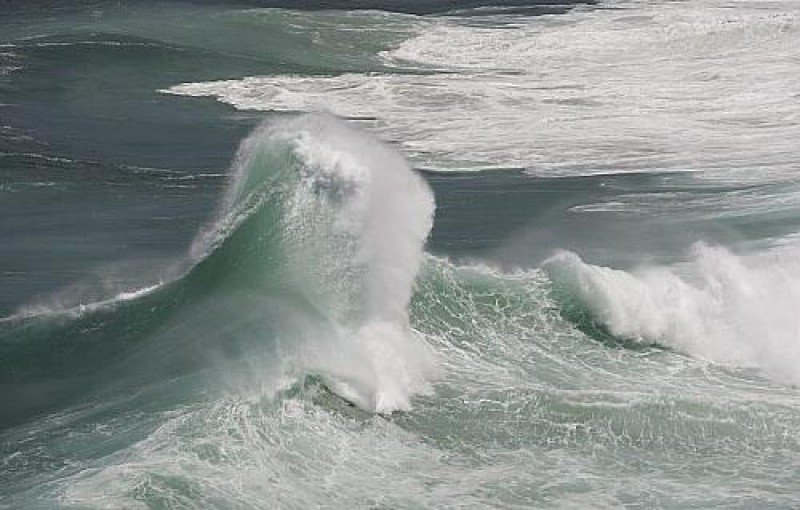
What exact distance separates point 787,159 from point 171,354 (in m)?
13.8

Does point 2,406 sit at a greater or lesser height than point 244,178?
lesser

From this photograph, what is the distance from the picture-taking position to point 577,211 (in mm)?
22203

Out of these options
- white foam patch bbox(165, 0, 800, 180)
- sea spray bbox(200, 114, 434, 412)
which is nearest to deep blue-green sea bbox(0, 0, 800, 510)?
sea spray bbox(200, 114, 434, 412)

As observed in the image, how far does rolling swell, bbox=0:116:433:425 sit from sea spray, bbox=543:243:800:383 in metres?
1.85

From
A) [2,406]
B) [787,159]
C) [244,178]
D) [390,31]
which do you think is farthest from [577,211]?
[390,31]

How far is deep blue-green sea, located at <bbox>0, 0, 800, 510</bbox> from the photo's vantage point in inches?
493

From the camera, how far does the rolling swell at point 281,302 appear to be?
46.6 feet

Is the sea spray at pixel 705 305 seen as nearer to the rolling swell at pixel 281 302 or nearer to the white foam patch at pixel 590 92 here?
the rolling swell at pixel 281 302

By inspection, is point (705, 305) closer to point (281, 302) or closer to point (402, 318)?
point (402, 318)

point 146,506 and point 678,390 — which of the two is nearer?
point 146,506

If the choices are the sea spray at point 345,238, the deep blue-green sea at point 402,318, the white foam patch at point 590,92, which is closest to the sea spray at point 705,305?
the deep blue-green sea at point 402,318

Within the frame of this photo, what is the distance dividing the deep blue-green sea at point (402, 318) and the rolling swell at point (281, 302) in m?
0.03

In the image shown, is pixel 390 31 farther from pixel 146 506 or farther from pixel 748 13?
pixel 146 506

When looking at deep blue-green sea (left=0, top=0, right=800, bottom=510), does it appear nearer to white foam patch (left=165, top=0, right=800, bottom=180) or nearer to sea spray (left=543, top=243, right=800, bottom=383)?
sea spray (left=543, top=243, right=800, bottom=383)
